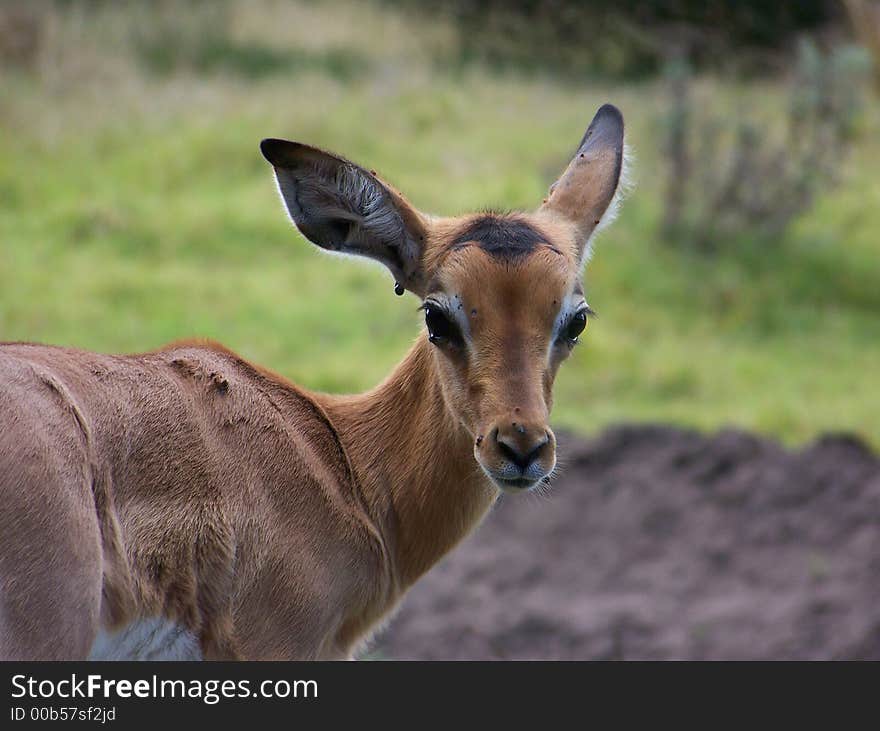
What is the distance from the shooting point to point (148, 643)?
4.73 m

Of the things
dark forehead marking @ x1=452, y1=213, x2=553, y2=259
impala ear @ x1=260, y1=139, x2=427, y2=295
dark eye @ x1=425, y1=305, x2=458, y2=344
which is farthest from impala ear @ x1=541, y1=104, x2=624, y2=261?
dark eye @ x1=425, y1=305, x2=458, y2=344

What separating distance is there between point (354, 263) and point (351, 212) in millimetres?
4780

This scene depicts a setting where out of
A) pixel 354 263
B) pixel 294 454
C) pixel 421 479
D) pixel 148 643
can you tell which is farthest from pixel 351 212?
pixel 354 263

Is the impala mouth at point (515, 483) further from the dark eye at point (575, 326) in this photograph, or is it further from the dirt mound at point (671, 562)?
the dirt mound at point (671, 562)

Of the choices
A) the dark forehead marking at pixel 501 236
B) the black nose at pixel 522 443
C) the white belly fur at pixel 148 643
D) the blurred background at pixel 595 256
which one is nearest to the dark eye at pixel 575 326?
the dark forehead marking at pixel 501 236

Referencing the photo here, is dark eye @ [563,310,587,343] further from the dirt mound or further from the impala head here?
the dirt mound

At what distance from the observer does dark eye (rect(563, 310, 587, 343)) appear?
5.29 meters

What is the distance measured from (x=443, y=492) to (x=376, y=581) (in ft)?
1.53

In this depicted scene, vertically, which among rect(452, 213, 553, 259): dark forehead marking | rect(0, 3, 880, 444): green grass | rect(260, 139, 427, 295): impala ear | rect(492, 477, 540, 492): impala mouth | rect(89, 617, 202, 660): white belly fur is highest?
rect(0, 3, 880, 444): green grass

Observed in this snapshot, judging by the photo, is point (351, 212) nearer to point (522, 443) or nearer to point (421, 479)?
point (421, 479)

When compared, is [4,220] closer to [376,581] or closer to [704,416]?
[704,416]

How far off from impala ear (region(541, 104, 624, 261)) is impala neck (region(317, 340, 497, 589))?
812 millimetres

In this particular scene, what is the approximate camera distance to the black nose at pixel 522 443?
4859mm

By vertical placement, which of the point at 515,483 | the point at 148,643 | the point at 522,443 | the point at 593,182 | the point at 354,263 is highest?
the point at 354,263
